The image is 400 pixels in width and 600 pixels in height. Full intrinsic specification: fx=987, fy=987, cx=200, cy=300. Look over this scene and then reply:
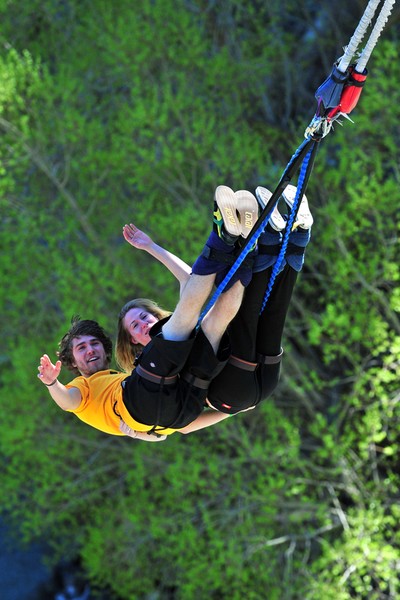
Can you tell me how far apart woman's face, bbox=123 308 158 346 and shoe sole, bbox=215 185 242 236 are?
737 mm

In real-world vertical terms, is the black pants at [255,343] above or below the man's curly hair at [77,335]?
below

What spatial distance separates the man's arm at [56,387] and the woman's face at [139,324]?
331mm

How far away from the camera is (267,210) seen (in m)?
3.08

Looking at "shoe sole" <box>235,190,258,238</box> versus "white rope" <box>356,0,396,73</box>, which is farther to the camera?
"shoe sole" <box>235,190,258,238</box>

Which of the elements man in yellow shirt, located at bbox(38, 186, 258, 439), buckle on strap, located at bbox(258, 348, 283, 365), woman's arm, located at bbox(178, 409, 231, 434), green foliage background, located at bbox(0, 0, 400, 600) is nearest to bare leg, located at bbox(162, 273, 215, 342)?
man in yellow shirt, located at bbox(38, 186, 258, 439)

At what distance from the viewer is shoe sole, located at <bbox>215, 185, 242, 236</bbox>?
321 centimetres

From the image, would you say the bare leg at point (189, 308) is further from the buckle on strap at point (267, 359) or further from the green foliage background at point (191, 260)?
the green foliage background at point (191, 260)

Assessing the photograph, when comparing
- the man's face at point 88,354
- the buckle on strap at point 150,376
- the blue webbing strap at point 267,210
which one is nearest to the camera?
the blue webbing strap at point 267,210

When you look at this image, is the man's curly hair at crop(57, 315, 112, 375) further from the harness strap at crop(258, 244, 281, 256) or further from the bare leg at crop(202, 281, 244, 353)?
the harness strap at crop(258, 244, 281, 256)

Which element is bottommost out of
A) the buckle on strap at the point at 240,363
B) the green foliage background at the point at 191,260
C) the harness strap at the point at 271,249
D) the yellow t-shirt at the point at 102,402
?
the green foliage background at the point at 191,260

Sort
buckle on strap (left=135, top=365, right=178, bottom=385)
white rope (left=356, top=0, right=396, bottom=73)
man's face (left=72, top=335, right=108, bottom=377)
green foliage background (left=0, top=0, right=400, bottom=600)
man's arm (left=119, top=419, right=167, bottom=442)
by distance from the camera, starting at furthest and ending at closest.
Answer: green foliage background (left=0, top=0, right=400, bottom=600), man's face (left=72, top=335, right=108, bottom=377), man's arm (left=119, top=419, right=167, bottom=442), buckle on strap (left=135, top=365, right=178, bottom=385), white rope (left=356, top=0, right=396, bottom=73)

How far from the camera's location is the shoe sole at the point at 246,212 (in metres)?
3.25

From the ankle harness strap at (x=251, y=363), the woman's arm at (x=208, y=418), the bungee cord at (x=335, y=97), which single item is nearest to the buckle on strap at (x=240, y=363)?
the ankle harness strap at (x=251, y=363)

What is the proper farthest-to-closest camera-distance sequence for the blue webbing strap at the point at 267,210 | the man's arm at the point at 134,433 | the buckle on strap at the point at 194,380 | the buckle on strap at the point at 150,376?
1. the man's arm at the point at 134,433
2. the buckle on strap at the point at 194,380
3. the buckle on strap at the point at 150,376
4. the blue webbing strap at the point at 267,210
